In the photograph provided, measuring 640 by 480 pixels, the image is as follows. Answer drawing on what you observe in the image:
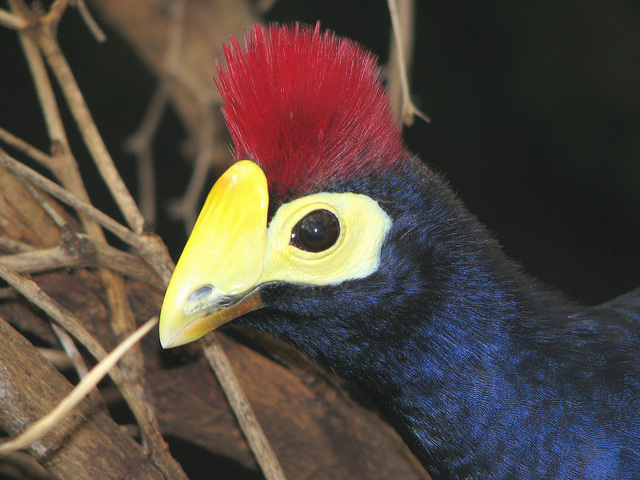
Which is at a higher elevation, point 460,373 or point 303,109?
point 303,109

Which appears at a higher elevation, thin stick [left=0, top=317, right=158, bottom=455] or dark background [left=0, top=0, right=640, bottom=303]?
dark background [left=0, top=0, right=640, bottom=303]

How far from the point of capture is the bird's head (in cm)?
100

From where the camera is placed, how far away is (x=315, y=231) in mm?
1021

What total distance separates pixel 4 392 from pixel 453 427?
698 mm

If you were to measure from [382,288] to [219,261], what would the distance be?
10.6 inches

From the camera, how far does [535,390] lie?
3.68 feet

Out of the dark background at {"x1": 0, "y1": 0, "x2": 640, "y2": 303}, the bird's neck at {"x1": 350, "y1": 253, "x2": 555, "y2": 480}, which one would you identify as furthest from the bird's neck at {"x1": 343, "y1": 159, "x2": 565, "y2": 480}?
the dark background at {"x1": 0, "y1": 0, "x2": 640, "y2": 303}

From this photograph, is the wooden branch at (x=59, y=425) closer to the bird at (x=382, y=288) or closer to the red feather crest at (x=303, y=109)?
the bird at (x=382, y=288)

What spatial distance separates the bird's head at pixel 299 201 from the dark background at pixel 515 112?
192 cm

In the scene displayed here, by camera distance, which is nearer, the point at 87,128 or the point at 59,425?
the point at 59,425

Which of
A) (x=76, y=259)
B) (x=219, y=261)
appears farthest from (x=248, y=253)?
(x=76, y=259)

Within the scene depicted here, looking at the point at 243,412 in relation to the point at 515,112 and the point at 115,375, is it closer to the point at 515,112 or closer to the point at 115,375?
the point at 115,375

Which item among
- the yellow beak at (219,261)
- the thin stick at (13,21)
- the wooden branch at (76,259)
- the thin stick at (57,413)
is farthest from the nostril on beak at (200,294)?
the thin stick at (13,21)

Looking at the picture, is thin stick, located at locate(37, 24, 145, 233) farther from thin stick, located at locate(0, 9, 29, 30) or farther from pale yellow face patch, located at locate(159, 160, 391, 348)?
pale yellow face patch, located at locate(159, 160, 391, 348)
